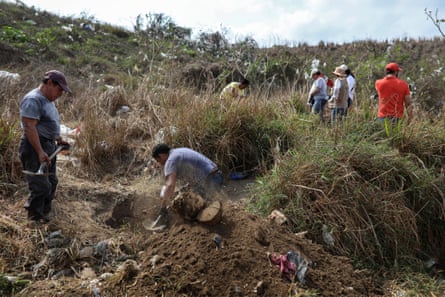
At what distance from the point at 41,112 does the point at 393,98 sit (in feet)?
13.9

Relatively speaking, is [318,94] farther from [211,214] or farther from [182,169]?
[211,214]

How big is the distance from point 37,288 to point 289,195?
2366mm

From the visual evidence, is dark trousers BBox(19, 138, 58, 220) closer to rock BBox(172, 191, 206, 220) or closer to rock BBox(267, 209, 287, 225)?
rock BBox(172, 191, 206, 220)

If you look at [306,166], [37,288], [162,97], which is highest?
[162,97]

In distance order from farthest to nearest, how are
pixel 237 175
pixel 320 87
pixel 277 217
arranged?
pixel 320 87, pixel 237 175, pixel 277 217

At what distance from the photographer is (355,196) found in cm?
395

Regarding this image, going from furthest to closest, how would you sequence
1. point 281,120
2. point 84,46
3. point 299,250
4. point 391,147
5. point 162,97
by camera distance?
point 84,46, point 162,97, point 281,120, point 391,147, point 299,250

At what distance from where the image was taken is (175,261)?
2973mm

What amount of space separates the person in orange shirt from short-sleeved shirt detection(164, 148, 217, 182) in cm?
248

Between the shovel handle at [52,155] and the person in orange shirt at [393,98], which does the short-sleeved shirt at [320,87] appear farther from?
the shovel handle at [52,155]

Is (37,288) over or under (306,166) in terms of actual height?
under

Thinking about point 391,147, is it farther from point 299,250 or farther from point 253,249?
point 253,249

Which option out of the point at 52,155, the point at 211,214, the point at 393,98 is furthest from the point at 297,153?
the point at 52,155

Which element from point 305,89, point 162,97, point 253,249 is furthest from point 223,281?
point 305,89
